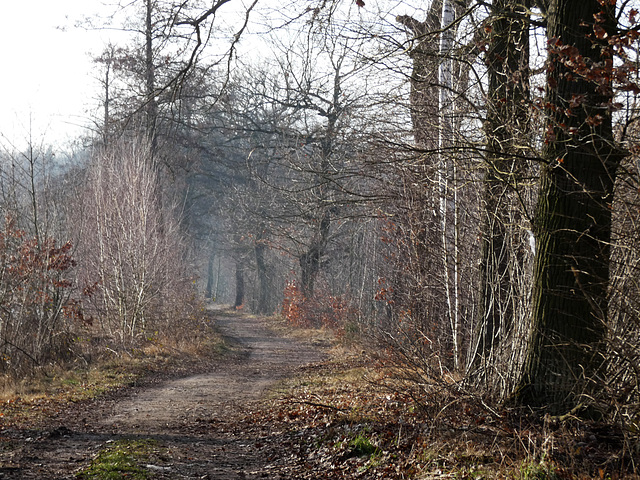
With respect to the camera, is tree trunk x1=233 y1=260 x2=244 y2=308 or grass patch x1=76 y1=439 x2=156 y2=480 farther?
tree trunk x1=233 y1=260 x2=244 y2=308

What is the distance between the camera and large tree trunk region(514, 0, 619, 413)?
5.27 m

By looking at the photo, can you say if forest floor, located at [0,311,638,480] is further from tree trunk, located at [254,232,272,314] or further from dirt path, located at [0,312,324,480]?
tree trunk, located at [254,232,272,314]

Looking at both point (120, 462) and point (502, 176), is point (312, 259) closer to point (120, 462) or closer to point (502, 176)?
point (502, 176)

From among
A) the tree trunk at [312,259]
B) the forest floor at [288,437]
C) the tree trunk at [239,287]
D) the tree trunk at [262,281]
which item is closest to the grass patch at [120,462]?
the forest floor at [288,437]

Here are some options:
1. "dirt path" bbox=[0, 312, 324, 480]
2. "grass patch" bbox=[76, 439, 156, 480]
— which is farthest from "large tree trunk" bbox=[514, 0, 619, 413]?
"grass patch" bbox=[76, 439, 156, 480]

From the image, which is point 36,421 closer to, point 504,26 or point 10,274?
point 10,274

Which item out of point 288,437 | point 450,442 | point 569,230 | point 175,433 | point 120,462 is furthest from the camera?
point 175,433

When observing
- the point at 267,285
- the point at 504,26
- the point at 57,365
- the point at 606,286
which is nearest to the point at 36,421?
the point at 57,365

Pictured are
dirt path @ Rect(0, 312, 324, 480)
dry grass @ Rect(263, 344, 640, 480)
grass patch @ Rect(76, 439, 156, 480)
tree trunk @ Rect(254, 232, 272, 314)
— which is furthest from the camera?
tree trunk @ Rect(254, 232, 272, 314)

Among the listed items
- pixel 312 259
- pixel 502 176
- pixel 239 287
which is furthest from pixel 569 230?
pixel 239 287

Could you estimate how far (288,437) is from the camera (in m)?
7.55

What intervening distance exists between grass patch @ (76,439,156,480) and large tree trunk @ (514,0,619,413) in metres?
3.85

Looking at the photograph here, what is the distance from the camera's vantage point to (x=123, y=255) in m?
15.3

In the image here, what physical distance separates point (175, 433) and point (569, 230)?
560cm
